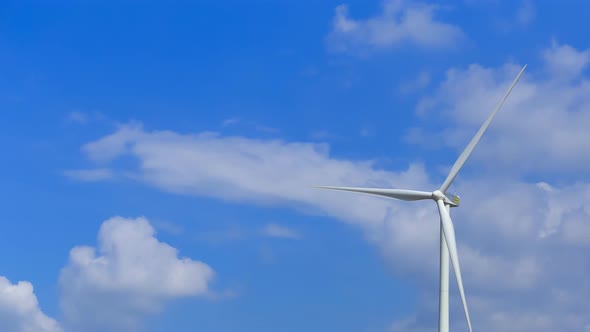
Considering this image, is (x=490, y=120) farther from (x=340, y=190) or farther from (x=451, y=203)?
(x=340, y=190)

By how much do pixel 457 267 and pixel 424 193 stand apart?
12920mm

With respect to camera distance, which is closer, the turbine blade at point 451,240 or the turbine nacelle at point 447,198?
the turbine blade at point 451,240

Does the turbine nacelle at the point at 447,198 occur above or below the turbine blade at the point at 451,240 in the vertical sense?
above

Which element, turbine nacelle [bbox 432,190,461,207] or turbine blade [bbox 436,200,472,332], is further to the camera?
turbine nacelle [bbox 432,190,461,207]

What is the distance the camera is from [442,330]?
88125 millimetres

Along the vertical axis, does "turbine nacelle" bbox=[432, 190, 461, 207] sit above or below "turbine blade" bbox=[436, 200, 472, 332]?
above

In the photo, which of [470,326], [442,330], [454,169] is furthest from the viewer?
[454,169]

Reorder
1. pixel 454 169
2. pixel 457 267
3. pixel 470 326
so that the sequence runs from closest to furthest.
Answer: pixel 470 326 → pixel 457 267 → pixel 454 169

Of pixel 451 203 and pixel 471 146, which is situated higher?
pixel 471 146

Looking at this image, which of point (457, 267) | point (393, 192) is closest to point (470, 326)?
point (457, 267)

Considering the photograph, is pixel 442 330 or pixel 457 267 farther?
pixel 442 330

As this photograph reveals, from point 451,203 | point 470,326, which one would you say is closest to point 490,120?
point 451,203

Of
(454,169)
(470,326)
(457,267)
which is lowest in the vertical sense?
(470,326)

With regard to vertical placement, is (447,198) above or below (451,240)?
above
